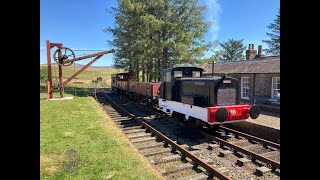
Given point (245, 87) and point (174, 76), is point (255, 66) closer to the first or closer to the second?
point (245, 87)

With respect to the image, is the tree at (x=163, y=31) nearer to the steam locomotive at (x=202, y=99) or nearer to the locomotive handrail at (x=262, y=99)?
the locomotive handrail at (x=262, y=99)

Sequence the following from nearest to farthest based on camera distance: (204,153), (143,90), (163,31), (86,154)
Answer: (86,154), (204,153), (143,90), (163,31)

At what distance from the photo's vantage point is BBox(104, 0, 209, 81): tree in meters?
24.5

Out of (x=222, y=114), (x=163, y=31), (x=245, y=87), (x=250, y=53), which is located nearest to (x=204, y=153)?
(x=222, y=114)

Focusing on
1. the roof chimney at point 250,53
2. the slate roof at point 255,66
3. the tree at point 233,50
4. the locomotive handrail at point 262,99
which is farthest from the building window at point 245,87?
the tree at point 233,50

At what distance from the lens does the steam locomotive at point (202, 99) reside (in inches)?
417

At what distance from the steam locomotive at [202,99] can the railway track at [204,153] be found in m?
0.78

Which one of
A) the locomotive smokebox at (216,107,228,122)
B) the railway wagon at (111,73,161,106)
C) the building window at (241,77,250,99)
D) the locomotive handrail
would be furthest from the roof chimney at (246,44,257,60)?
the locomotive smokebox at (216,107,228,122)

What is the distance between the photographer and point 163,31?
2573cm

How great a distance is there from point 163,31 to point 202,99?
1583 cm
